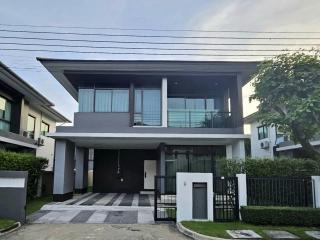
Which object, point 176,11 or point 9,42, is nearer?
point 176,11

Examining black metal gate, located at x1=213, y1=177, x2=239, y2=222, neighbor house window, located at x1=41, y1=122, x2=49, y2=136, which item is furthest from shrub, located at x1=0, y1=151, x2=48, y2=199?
black metal gate, located at x1=213, y1=177, x2=239, y2=222

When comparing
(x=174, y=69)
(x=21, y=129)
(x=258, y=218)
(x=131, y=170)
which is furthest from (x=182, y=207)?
(x=21, y=129)

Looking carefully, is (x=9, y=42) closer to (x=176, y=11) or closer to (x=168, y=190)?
(x=176, y=11)

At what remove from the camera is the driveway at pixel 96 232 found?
9.62 m

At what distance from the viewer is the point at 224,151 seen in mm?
20000

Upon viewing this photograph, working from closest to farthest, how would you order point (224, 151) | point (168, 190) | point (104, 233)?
1. point (104, 233)
2. point (168, 190)
3. point (224, 151)

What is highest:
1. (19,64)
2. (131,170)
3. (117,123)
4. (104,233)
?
(19,64)

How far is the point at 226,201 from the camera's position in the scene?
11.8 meters

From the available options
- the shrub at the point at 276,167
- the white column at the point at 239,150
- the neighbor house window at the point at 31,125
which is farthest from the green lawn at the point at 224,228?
the neighbor house window at the point at 31,125

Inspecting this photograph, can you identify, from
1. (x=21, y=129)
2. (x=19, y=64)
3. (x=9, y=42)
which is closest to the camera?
(x=9, y=42)

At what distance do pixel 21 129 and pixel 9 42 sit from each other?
10.8 meters

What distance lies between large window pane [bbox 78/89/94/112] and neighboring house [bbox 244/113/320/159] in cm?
1022

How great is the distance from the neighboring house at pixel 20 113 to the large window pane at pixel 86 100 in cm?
358

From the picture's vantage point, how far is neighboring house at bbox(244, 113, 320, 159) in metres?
22.8
